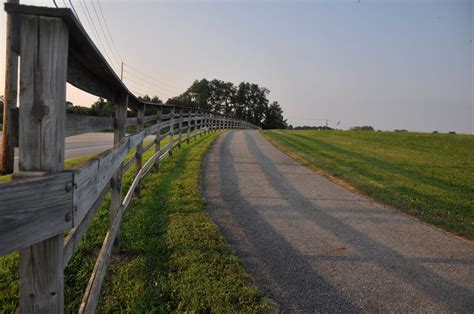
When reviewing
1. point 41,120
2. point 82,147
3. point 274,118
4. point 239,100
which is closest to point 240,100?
point 239,100

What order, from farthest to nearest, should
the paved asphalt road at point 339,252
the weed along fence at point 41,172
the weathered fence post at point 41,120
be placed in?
the paved asphalt road at point 339,252 → the weathered fence post at point 41,120 → the weed along fence at point 41,172

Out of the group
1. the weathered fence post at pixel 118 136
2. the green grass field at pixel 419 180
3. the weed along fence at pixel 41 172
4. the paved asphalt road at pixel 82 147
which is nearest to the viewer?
the weed along fence at pixel 41 172

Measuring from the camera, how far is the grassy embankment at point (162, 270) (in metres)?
2.81

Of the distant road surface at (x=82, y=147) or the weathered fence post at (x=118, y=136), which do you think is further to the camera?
the distant road surface at (x=82, y=147)

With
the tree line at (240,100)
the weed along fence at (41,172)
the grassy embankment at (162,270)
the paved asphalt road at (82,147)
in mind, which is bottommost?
the grassy embankment at (162,270)

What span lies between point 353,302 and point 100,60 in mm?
2805

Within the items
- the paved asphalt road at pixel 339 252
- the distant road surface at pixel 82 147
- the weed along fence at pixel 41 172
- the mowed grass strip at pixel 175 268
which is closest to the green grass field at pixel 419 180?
the paved asphalt road at pixel 339 252

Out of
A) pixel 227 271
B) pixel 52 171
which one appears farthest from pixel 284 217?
pixel 52 171

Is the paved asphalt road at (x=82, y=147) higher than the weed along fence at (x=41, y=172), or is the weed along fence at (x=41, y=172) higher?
the weed along fence at (x=41, y=172)

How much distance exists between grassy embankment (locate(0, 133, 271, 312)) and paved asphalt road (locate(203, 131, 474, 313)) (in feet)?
0.93

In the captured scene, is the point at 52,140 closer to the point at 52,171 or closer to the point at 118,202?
the point at 52,171

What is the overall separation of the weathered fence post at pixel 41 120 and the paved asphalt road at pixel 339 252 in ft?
6.55

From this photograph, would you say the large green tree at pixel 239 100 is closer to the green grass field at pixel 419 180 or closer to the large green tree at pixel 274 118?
the large green tree at pixel 274 118

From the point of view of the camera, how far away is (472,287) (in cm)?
329
